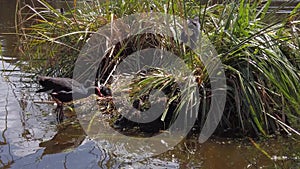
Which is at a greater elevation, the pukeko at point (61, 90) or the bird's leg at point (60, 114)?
the pukeko at point (61, 90)

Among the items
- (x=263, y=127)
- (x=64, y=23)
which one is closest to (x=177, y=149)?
(x=263, y=127)

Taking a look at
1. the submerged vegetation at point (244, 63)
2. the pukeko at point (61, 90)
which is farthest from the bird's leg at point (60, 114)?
the submerged vegetation at point (244, 63)

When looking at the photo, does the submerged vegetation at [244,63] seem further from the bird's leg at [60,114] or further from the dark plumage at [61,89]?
the bird's leg at [60,114]

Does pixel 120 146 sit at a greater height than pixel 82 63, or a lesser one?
lesser

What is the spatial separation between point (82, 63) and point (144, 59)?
1.52 ft

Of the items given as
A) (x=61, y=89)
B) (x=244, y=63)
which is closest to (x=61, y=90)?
(x=61, y=89)

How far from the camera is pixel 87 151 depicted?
2178mm

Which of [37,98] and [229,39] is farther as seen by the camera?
[37,98]

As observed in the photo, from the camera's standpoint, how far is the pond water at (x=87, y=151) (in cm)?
204

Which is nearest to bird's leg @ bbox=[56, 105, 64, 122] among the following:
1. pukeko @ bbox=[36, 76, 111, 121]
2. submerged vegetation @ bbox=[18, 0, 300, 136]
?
pukeko @ bbox=[36, 76, 111, 121]

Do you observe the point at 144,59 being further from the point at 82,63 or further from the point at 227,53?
the point at 227,53

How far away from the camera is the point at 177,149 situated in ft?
7.31

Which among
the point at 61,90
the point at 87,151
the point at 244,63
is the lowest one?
the point at 87,151

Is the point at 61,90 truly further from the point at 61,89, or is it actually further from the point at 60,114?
the point at 60,114
